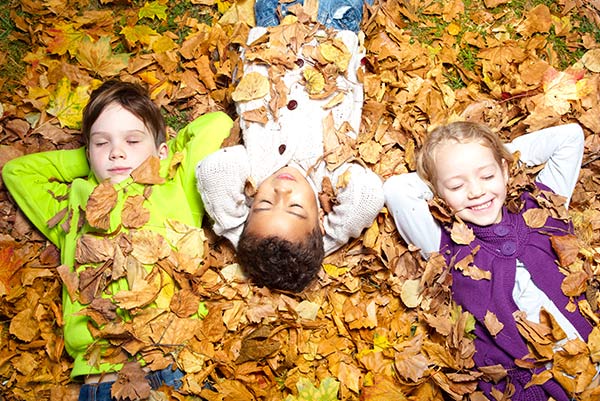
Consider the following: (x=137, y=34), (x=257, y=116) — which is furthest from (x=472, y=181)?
(x=137, y=34)

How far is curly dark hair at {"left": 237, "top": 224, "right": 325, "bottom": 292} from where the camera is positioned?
3125mm

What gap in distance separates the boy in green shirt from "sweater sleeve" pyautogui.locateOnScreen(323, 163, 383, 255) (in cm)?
73

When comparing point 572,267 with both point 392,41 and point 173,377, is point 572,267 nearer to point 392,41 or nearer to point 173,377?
point 392,41

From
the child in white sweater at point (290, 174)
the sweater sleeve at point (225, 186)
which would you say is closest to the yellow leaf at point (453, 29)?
the child in white sweater at point (290, 174)

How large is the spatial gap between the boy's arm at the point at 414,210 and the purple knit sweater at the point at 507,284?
3.2 inches

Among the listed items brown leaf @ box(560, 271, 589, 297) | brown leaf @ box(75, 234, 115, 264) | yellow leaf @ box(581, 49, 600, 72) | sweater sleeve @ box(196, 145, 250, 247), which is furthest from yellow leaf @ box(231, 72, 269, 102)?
yellow leaf @ box(581, 49, 600, 72)

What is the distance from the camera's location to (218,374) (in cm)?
334

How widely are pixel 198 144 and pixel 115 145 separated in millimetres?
448

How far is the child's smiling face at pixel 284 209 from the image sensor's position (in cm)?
314

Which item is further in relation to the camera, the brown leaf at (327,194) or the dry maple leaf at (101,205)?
the brown leaf at (327,194)

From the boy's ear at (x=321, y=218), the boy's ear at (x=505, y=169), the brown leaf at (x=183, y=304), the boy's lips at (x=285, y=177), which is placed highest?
the boy's ear at (x=505, y=169)

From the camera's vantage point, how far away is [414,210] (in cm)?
338

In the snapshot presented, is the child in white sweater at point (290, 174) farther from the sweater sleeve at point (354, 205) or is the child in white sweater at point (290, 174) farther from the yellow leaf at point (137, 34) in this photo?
the yellow leaf at point (137, 34)

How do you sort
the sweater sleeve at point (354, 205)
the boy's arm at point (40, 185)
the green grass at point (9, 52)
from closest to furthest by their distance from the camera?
the sweater sleeve at point (354, 205) < the boy's arm at point (40, 185) < the green grass at point (9, 52)
